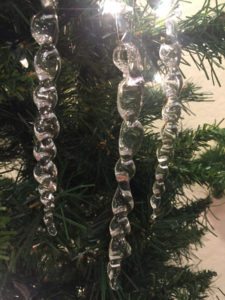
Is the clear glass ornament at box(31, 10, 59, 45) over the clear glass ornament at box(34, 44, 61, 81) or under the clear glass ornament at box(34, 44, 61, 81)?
over

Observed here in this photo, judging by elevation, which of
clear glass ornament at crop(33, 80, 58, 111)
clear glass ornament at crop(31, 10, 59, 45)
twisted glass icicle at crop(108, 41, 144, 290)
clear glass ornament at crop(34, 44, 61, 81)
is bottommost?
twisted glass icicle at crop(108, 41, 144, 290)

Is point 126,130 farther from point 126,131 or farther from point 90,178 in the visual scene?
point 90,178

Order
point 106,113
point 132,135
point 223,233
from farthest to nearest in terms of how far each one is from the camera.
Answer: point 223,233, point 106,113, point 132,135

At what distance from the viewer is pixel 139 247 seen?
0.72 ft

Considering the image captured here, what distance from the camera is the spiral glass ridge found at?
98mm

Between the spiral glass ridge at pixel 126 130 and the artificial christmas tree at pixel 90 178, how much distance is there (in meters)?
0.05

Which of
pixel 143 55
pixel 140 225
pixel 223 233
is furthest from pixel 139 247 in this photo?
pixel 223 233

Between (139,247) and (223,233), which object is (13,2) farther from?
(223,233)

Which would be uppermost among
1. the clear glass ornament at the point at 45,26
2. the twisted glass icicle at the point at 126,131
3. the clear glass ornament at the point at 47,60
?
the clear glass ornament at the point at 45,26

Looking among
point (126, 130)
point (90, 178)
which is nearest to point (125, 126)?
point (126, 130)

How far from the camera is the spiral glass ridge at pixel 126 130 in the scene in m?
0.10

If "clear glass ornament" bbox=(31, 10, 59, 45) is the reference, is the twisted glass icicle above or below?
below

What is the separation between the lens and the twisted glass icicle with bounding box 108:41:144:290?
10cm

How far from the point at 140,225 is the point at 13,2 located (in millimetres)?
152
